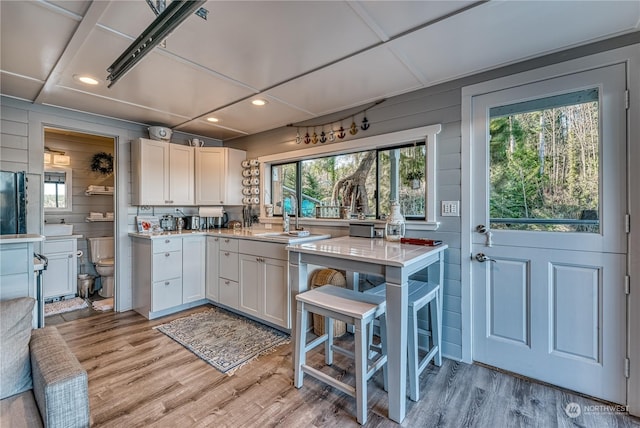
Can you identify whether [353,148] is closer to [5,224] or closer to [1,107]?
[5,224]

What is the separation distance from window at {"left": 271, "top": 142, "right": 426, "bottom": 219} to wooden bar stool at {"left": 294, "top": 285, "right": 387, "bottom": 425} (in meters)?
1.16

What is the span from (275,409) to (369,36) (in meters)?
2.39

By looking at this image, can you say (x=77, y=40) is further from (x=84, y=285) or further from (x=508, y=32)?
(x=84, y=285)

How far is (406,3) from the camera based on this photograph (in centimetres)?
149

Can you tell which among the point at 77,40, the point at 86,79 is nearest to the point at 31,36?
the point at 77,40

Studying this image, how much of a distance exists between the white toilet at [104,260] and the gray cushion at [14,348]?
2918mm

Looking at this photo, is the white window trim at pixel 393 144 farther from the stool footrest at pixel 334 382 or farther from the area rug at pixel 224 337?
the stool footrest at pixel 334 382

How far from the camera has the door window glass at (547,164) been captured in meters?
1.93

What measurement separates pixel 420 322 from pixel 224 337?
1838mm

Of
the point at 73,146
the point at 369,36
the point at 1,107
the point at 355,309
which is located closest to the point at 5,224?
the point at 1,107

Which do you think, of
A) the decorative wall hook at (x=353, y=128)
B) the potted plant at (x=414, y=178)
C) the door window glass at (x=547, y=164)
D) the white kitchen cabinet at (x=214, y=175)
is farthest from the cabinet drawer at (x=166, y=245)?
the door window glass at (x=547, y=164)

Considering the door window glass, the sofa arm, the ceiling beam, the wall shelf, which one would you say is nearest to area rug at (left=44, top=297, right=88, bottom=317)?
the wall shelf

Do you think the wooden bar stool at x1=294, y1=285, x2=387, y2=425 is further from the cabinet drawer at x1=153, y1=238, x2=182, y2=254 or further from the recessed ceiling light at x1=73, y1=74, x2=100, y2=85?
the recessed ceiling light at x1=73, y1=74, x2=100, y2=85

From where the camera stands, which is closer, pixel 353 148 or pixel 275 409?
pixel 275 409
